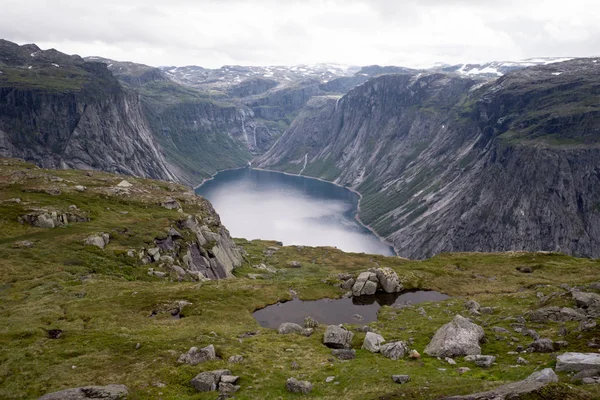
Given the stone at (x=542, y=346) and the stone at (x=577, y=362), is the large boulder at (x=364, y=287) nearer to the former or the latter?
the stone at (x=542, y=346)

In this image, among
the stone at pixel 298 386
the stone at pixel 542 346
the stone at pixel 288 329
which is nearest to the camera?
the stone at pixel 298 386

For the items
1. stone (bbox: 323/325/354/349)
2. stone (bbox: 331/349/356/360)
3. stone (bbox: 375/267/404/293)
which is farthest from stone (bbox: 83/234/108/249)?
stone (bbox: 331/349/356/360)

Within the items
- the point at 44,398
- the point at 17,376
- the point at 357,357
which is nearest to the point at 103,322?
the point at 17,376

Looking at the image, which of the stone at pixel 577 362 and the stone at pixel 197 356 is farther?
the stone at pixel 197 356

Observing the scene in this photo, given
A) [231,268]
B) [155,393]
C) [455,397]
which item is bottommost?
[231,268]

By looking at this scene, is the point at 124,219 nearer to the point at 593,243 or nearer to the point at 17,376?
the point at 17,376

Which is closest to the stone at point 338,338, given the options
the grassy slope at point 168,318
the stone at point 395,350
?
the grassy slope at point 168,318

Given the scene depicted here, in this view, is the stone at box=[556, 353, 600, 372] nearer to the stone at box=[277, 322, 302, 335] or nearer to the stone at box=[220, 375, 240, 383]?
the stone at box=[220, 375, 240, 383]
